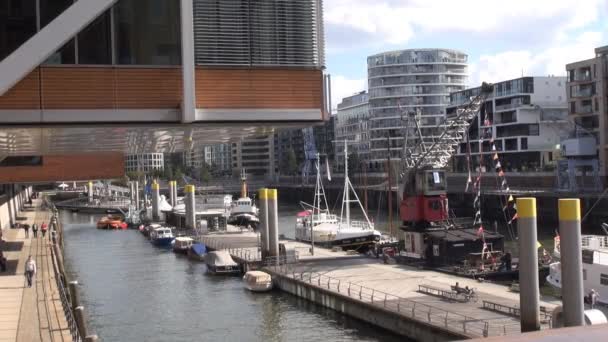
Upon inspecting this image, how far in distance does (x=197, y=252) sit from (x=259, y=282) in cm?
1544

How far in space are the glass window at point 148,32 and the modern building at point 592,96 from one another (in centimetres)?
7162

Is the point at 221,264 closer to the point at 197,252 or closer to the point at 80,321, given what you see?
the point at 197,252

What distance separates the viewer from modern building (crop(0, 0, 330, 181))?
946 centimetres

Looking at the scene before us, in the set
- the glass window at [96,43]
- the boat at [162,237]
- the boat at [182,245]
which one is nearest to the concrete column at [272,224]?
the boat at [182,245]

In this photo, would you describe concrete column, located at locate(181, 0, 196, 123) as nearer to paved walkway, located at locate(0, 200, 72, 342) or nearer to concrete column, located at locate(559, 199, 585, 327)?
paved walkway, located at locate(0, 200, 72, 342)

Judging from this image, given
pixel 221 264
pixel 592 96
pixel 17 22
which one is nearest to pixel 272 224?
pixel 221 264

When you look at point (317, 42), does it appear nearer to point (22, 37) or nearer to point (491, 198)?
point (22, 37)

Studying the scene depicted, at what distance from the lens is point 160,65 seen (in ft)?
33.0

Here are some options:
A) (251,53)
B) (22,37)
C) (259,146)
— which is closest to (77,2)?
(22,37)

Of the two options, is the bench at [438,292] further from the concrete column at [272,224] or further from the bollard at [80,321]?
the bollard at [80,321]

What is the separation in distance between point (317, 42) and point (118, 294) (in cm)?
2706

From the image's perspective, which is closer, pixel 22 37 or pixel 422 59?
pixel 22 37

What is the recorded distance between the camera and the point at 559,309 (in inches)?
774

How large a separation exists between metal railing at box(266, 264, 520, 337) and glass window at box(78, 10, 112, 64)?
13.2 m
